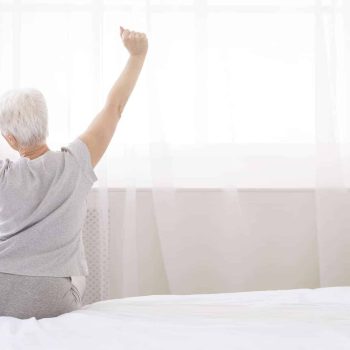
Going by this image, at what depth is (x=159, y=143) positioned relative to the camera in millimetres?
2574

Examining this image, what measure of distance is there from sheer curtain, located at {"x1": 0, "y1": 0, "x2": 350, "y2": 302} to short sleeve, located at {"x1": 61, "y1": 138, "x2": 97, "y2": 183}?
88cm

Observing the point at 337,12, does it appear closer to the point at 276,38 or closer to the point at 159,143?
the point at 276,38

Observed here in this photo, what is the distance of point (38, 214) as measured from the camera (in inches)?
62.2

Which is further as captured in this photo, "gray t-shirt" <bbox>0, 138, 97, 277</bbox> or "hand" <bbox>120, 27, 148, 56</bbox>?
"hand" <bbox>120, 27, 148, 56</bbox>

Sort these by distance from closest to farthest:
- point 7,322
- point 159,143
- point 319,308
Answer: point 7,322 < point 319,308 < point 159,143

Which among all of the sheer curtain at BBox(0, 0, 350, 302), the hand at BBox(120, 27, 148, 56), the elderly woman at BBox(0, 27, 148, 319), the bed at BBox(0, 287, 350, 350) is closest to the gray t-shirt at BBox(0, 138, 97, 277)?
the elderly woman at BBox(0, 27, 148, 319)

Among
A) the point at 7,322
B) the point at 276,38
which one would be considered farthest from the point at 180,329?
the point at 276,38

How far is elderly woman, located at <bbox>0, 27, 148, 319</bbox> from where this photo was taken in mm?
1579

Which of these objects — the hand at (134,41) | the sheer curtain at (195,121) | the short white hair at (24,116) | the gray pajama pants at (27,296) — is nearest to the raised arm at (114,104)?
the hand at (134,41)

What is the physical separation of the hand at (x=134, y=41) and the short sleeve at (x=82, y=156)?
37 cm

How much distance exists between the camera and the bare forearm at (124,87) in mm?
1797

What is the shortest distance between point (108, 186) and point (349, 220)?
1030mm

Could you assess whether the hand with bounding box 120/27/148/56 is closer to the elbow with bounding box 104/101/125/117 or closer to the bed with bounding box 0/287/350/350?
the elbow with bounding box 104/101/125/117

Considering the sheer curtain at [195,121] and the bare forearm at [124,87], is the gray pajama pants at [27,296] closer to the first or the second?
the bare forearm at [124,87]
